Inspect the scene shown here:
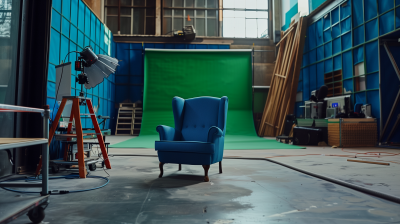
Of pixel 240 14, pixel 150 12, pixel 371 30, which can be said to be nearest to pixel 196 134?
pixel 371 30

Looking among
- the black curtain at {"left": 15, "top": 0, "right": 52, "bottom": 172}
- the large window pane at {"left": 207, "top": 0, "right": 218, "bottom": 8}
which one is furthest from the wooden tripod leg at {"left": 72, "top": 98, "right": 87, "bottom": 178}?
the large window pane at {"left": 207, "top": 0, "right": 218, "bottom": 8}

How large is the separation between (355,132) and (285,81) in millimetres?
3526

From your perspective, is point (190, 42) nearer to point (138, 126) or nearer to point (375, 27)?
point (138, 126)

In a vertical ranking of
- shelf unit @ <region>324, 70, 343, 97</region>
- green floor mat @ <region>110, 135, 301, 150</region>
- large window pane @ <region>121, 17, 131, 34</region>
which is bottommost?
green floor mat @ <region>110, 135, 301, 150</region>

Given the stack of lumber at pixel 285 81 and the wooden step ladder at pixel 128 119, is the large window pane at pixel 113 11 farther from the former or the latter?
the stack of lumber at pixel 285 81

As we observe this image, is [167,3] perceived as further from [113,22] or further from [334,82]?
[334,82]

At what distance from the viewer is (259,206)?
74.9 inches

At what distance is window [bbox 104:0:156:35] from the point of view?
1216cm

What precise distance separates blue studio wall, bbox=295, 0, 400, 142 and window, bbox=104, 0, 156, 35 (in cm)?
660

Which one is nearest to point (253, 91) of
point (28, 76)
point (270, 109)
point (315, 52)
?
point (270, 109)

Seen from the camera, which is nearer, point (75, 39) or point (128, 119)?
point (75, 39)

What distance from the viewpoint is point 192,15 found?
491 inches

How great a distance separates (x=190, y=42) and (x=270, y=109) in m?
4.47

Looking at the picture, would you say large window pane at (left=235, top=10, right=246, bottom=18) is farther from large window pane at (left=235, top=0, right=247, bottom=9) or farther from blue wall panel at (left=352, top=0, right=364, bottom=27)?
blue wall panel at (left=352, top=0, right=364, bottom=27)
